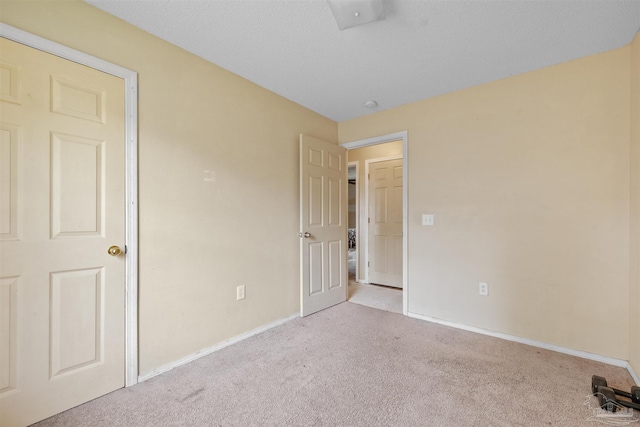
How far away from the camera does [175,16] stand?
65.4 inches

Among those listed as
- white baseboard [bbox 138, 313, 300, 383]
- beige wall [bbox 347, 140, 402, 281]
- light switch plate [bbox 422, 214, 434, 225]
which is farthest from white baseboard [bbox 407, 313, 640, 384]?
beige wall [bbox 347, 140, 402, 281]

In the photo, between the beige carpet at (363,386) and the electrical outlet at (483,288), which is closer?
the beige carpet at (363,386)

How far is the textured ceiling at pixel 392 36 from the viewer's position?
5.19ft

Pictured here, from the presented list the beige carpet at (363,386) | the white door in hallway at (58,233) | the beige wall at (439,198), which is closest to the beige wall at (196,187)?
the beige wall at (439,198)

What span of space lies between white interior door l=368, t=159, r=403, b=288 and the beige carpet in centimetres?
177

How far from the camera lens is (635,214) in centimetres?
182

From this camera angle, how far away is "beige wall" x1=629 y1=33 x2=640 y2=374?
5.72 feet

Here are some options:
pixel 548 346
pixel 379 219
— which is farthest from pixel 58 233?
pixel 379 219

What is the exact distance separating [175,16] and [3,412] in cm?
237

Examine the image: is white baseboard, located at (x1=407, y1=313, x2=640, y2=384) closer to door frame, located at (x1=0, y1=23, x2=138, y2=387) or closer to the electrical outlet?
the electrical outlet

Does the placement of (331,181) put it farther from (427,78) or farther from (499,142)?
(499,142)

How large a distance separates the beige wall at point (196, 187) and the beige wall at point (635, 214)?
8.78 feet

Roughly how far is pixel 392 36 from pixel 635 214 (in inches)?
82.5

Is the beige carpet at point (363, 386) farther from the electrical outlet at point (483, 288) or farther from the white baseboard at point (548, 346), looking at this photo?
the electrical outlet at point (483, 288)
